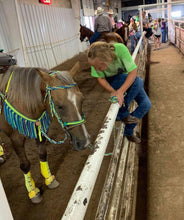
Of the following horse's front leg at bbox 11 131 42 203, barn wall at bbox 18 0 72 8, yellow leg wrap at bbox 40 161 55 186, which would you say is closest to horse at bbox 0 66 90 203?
horse's front leg at bbox 11 131 42 203

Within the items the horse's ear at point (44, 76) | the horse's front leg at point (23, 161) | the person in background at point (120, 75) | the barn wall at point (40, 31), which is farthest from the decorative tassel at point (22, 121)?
the barn wall at point (40, 31)

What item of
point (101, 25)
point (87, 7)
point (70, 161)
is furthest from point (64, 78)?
point (87, 7)

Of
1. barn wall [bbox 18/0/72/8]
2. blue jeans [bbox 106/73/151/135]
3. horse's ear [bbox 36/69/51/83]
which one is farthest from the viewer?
barn wall [bbox 18/0/72/8]

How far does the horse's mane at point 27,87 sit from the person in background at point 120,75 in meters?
0.37

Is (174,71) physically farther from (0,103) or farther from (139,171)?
(0,103)

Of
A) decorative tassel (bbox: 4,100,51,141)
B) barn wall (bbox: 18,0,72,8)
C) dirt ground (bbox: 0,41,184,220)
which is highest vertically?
barn wall (bbox: 18,0,72,8)

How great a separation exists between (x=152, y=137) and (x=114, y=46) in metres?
2.09

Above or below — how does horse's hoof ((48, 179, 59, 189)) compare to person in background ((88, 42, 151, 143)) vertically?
below

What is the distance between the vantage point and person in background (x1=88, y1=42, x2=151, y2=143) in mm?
1951

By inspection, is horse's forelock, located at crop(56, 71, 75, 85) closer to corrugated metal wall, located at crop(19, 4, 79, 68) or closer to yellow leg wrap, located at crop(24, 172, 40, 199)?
yellow leg wrap, located at crop(24, 172, 40, 199)

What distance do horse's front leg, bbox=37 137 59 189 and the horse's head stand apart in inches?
28.9

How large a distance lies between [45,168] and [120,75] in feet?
5.02

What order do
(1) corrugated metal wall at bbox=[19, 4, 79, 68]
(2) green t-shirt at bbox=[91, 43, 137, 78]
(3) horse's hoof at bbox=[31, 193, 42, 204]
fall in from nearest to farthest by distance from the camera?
(2) green t-shirt at bbox=[91, 43, 137, 78] < (3) horse's hoof at bbox=[31, 193, 42, 204] < (1) corrugated metal wall at bbox=[19, 4, 79, 68]

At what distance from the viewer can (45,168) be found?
8.45 ft
